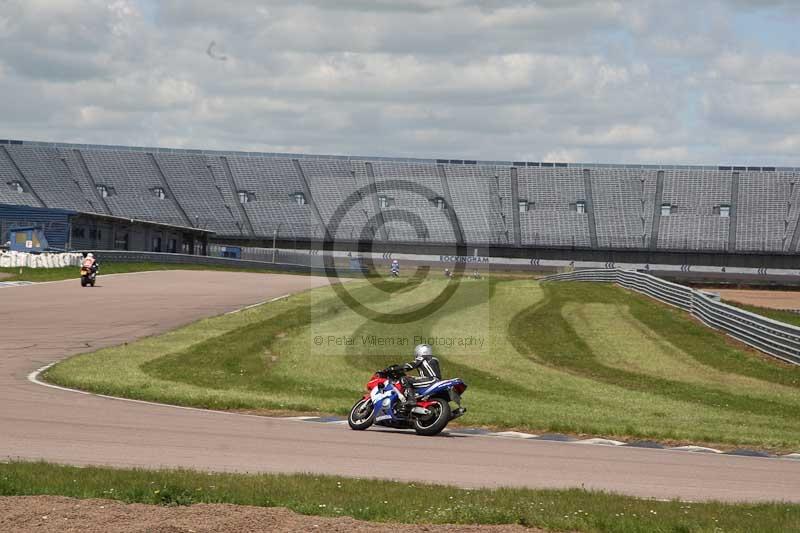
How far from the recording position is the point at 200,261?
76812 millimetres

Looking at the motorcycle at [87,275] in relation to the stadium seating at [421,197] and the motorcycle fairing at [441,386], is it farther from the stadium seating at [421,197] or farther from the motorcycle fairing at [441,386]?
the stadium seating at [421,197]

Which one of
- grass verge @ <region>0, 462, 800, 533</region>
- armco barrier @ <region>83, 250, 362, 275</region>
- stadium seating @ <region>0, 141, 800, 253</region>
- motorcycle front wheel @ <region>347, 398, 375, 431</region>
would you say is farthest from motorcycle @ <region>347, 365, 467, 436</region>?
stadium seating @ <region>0, 141, 800, 253</region>

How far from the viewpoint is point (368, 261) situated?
313 feet

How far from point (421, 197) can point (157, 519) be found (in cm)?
10231

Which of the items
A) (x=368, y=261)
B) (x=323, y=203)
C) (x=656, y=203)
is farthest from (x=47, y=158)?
(x=656, y=203)

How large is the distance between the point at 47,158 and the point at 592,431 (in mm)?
96636

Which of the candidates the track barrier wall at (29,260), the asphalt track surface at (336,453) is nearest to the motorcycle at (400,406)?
the asphalt track surface at (336,453)

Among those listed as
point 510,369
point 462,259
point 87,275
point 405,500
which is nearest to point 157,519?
point 405,500

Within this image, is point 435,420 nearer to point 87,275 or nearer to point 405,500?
point 405,500

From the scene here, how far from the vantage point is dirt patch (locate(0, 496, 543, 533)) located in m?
8.62

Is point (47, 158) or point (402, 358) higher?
point (47, 158)

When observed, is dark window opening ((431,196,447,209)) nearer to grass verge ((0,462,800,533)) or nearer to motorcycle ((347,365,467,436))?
motorcycle ((347,365,467,436))

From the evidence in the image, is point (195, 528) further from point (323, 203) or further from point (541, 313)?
point (323, 203)

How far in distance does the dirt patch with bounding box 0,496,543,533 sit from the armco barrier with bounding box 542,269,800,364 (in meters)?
20.9
